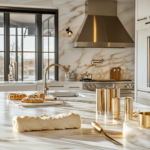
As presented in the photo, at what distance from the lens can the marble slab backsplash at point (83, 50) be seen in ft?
16.4

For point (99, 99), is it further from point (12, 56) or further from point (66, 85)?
point (12, 56)

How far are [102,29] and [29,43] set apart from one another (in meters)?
1.60

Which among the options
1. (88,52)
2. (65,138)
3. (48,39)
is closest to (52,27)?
(48,39)

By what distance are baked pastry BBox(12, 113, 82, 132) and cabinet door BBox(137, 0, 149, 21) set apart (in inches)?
123

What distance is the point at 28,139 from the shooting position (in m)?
0.97

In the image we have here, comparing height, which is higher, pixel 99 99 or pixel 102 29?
pixel 102 29

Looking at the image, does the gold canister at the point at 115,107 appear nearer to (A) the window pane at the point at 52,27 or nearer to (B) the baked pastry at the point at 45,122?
(B) the baked pastry at the point at 45,122

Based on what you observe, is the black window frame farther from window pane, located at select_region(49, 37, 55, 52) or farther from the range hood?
the range hood

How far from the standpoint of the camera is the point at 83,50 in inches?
200

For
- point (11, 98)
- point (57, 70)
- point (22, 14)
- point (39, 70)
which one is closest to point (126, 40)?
point (57, 70)

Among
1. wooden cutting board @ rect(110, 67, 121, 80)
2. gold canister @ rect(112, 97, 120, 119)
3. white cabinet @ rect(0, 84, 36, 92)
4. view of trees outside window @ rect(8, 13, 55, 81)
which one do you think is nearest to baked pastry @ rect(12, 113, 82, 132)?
gold canister @ rect(112, 97, 120, 119)

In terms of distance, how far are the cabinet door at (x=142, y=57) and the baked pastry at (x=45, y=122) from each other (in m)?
2.92

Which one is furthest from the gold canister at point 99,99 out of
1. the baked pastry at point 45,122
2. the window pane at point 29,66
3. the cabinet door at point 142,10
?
the window pane at point 29,66

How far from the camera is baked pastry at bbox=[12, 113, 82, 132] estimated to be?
1082mm
